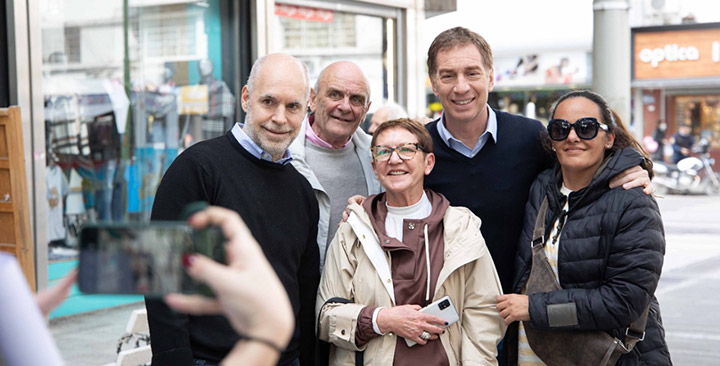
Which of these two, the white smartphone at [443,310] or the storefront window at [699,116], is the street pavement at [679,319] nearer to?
the white smartphone at [443,310]

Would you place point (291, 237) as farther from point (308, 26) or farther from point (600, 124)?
point (308, 26)

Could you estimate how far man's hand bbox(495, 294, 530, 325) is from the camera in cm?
318

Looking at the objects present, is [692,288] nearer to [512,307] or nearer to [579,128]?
[579,128]

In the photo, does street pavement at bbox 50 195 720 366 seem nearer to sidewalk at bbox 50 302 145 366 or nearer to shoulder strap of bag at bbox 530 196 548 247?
sidewalk at bbox 50 302 145 366

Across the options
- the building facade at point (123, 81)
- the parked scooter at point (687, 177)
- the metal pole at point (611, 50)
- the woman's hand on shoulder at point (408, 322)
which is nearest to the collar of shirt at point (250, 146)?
the woman's hand on shoulder at point (408, 322)

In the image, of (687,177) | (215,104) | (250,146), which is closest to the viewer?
(250,146)

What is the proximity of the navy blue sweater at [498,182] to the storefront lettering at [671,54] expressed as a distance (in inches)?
814

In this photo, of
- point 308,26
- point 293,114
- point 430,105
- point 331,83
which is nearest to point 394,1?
point 308,26

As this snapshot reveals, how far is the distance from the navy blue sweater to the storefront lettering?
67.8 feet

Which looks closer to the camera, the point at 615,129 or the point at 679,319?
the point at 615,129

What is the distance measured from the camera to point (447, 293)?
3.15 meters

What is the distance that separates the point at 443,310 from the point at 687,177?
20.5 m

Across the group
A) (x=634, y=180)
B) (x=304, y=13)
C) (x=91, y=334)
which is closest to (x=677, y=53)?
(x=304, y=13)

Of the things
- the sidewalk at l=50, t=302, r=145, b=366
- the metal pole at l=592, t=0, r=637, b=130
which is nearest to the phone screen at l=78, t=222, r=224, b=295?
the metal pole at l=592, t=0, r=637, b=130
